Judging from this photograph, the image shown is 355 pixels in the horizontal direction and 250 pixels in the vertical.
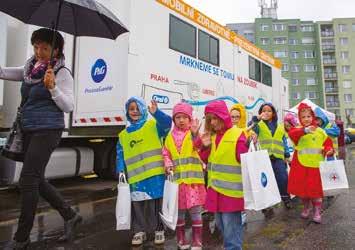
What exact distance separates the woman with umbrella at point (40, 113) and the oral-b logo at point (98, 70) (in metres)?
2.96

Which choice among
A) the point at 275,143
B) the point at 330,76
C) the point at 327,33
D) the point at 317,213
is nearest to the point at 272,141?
the point at 275,143

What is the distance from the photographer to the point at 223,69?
30.0 feet

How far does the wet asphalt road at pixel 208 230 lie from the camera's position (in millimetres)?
3979

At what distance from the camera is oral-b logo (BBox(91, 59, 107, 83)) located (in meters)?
6.82

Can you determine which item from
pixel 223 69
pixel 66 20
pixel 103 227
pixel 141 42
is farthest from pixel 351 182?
pixel 66 20

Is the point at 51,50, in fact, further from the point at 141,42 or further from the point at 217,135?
the point at 141,42

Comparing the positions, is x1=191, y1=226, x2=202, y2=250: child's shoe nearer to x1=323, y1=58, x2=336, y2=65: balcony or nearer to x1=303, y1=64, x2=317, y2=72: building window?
x1=323, y1=58, x2=336, y2=65: balcony

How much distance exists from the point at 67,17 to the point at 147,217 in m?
2.18

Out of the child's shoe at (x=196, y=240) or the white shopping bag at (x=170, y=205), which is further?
the child's shoe at (x=196, y=240)

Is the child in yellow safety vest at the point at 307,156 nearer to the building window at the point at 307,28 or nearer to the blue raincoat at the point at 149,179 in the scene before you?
the blue raincoat at the point at 149,179

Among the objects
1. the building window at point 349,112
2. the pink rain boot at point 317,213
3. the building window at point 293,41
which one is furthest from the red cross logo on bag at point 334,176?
the building window at point 293,41

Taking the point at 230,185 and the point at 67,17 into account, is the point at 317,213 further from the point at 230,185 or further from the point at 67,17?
the point at 67,17

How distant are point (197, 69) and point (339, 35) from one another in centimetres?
7099

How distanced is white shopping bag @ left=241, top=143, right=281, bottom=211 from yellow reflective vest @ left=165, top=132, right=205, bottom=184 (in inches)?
33.4
